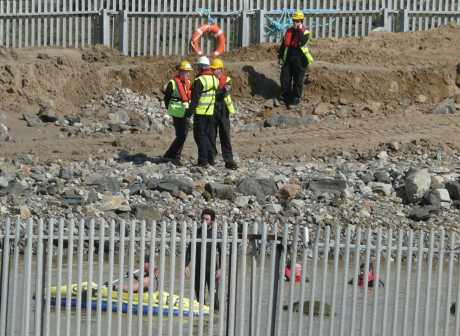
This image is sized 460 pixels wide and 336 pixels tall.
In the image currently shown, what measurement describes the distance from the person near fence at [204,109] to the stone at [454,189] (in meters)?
3.81

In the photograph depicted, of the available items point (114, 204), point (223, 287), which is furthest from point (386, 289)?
point (114, 204)

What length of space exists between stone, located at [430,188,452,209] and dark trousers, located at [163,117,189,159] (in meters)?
4.13

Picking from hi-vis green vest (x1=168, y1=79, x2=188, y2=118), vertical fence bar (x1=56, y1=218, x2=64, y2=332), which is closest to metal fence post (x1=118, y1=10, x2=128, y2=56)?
hi-vis green vest (x1=168, y1=79, x2=188, y2=118)

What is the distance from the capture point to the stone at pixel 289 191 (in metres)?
22.2

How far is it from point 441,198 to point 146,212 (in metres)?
4.51

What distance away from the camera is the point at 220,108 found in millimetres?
23078

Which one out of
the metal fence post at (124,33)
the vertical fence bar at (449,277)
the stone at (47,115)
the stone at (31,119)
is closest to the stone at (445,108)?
the stone at (47,115)

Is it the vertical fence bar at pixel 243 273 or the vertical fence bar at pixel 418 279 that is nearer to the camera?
the vertical fence bar at pixel 243 273

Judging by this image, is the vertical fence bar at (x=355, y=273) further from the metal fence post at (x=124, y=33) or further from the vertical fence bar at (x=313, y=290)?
→ the metal fence post at (x=124, y=33)

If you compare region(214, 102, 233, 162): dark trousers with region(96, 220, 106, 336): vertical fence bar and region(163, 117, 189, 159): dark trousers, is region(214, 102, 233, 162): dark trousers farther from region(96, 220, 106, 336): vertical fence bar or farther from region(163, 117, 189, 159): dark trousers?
region(96, 220, 106, 336): vertical fence bar

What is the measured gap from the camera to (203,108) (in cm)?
2261

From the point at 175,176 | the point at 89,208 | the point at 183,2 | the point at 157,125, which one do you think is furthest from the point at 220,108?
the point at 183,2

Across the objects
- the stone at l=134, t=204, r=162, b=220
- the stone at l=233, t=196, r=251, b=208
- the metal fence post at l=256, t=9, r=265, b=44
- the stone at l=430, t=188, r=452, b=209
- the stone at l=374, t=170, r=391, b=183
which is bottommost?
the stone at l=134, t=204, r=162, b=220

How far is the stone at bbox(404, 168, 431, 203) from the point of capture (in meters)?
22.2
